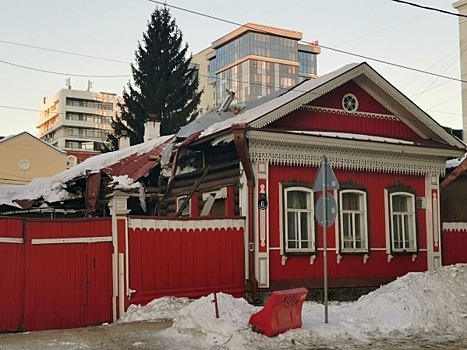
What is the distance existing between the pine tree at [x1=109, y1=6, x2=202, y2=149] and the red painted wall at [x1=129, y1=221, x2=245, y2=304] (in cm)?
2680

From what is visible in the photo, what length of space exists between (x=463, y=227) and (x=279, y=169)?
6.86 metres

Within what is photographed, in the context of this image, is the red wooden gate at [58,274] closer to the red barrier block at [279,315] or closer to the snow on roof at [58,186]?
the red barrier block at [279,315]

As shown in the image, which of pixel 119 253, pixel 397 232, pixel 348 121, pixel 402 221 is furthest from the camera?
pixel 402 221

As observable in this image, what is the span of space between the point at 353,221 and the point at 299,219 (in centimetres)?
177

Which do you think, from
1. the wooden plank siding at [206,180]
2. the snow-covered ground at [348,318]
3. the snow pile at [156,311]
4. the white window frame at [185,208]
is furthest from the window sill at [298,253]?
the white window frame at [185,208]

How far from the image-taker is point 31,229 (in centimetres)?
1206

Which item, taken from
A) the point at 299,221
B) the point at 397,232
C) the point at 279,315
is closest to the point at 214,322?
the point at 279,315

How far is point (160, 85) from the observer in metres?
43.5

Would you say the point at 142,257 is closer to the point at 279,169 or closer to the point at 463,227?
the point at 279,169

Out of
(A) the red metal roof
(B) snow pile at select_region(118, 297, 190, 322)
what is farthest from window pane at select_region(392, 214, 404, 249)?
(B) snow pile at select_region(118, 297, 190, 322)

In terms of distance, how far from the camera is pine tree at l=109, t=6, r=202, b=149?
4241 cm

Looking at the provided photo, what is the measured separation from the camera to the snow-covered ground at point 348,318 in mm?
10062

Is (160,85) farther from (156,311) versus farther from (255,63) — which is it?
(255,63)

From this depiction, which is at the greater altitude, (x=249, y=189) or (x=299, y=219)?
(x=249, y=189)
